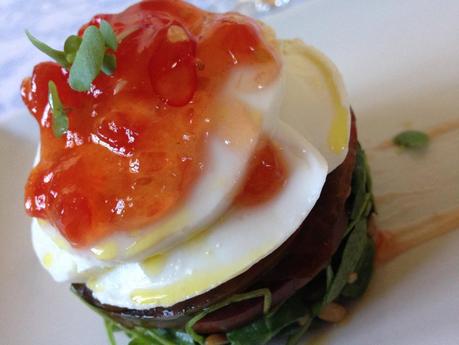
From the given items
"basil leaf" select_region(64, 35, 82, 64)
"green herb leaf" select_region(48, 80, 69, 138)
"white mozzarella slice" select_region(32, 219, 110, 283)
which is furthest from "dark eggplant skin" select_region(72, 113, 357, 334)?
"basil leaf" select_region(64, 35, 82, 64)

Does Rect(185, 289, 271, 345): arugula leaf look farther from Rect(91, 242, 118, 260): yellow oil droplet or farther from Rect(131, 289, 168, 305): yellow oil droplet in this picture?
Rect(91, 242, 118, 260): yellow oil droplet

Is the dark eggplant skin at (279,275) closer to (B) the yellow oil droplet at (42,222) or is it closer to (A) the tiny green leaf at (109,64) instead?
(B) the yellow oil droplet at (42,222)

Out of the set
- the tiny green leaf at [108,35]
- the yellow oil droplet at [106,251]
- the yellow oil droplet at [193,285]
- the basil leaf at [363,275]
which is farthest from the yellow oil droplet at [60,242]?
the basil leaf at [363,275]

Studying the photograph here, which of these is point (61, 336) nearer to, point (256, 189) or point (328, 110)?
point (256, 189)

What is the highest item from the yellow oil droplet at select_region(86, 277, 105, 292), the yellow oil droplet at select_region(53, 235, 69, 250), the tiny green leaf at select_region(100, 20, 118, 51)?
the tiny green leaf at select_region(100, 20, 118, 51)

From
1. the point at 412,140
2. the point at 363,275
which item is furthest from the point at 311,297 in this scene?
the point at 412,140

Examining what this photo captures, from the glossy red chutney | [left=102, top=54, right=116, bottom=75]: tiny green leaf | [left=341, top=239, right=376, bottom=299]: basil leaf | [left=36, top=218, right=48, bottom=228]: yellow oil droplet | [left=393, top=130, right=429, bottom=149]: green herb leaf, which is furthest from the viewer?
[left=393, top=130, right=429, bottom=149]: green herb leaf

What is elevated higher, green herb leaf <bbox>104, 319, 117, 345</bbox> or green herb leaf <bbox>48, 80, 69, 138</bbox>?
green herb leaf <bbox>48, 80, 69, 138</bbox>

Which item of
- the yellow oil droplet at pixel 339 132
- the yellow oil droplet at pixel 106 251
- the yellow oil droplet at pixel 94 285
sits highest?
the yellow oil droplet at pixel 106 251
